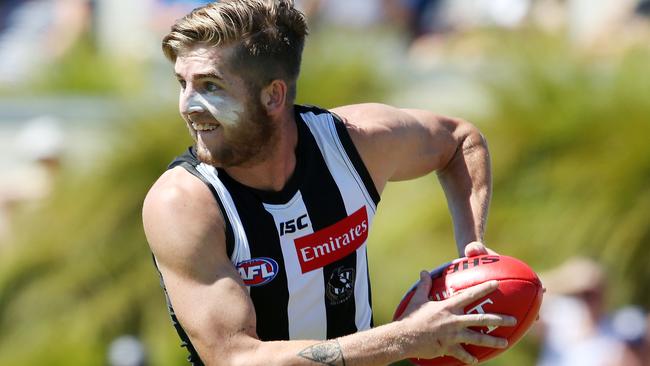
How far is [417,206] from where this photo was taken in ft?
31.2

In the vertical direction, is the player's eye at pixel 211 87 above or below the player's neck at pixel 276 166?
above

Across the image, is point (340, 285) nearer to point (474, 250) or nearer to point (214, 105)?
point (474, 250)

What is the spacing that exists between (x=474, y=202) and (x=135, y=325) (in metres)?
4.42

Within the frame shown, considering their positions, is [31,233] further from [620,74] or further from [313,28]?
[620,74]

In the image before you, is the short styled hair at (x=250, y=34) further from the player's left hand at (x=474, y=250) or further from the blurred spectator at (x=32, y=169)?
the blurred spectator at (x=32, y=169)

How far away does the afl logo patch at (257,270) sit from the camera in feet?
15.4

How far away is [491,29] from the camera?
404 inches

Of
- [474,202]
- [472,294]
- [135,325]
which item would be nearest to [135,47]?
[135,325]

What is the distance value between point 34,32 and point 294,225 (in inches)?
386

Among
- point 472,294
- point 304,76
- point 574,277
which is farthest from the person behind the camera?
point 304,76

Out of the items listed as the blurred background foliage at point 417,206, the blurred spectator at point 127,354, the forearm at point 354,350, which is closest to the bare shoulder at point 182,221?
the forearm at point 354,350

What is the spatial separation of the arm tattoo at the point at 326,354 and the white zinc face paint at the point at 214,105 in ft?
2.85

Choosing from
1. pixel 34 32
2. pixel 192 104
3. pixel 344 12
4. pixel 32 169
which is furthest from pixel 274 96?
pixel 34 32

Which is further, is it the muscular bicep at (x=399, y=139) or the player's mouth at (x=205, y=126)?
the muscular bicep at (x=399, y=139)
